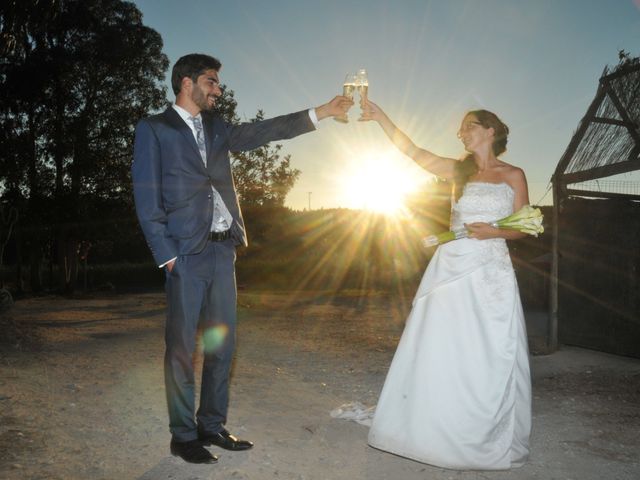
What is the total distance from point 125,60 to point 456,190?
2214 cm

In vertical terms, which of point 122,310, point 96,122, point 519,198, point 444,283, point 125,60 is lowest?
point 122,310

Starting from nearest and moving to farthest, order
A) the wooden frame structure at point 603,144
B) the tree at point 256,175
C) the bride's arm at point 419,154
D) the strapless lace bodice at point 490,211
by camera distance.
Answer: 1. the strapless lace bodice at point 490,211
2. the bride's arm at point 419,154
3. the wooden frame structure at point 603,144
4. the tree at point 256,175

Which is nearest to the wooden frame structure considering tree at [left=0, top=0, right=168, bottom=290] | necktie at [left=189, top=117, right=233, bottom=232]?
necktie at [left=189, top=117, right=233, bottom=232]

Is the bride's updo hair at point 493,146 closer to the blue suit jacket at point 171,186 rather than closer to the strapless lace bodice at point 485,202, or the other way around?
the strapless lace bodice at point 485,202

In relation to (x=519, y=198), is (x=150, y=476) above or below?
below

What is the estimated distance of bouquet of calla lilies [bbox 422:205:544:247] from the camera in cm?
443

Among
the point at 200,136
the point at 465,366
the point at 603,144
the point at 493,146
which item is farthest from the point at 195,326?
the point at 603,144

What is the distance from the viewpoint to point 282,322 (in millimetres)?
13422

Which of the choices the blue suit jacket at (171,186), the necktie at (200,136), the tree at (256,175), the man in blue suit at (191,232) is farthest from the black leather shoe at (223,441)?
the tree at (256,175)

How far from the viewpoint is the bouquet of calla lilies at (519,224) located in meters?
4.43

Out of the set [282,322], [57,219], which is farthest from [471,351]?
[57,219]

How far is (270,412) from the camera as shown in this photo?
5.47 metres

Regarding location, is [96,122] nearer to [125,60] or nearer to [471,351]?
[125,60]

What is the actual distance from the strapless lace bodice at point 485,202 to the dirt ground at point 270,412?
1.82m
